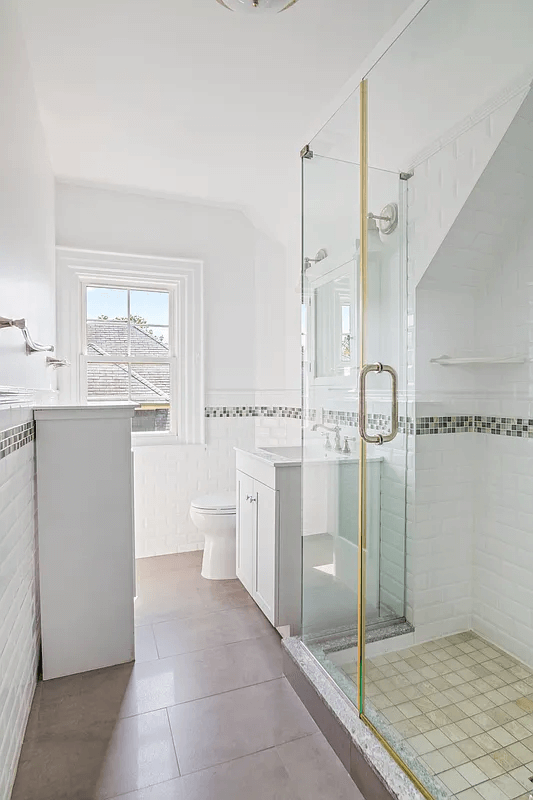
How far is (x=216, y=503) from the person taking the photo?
2936 mm

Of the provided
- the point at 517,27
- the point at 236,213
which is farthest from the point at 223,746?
the point at 236,213

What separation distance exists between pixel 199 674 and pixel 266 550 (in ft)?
1.97

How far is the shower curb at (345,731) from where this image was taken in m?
1.29

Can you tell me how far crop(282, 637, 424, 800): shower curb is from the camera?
1.29 m

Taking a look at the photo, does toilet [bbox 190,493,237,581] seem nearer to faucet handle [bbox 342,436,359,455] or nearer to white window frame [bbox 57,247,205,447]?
white window frame [bbox 57,247,205,447]

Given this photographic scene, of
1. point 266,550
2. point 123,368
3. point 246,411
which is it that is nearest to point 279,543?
point 266,550

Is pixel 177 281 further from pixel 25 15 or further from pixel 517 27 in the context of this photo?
pixel 517 27

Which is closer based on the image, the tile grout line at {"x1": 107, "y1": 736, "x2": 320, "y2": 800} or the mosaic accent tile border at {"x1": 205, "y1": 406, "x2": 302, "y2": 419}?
the tile grout line at {"x1": 107, "y1": 736, "x2": 320, "y2": 800}

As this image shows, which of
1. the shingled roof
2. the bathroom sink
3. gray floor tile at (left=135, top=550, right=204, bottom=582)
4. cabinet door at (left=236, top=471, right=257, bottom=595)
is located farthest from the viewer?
the shingled roof

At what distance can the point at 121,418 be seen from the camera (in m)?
2.09

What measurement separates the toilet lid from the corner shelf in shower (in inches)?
62.5

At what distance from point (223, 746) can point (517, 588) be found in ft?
3.90

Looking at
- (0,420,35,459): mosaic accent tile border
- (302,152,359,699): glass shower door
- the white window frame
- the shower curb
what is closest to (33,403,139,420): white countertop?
(0,420,35,459): mosaic accent tile border

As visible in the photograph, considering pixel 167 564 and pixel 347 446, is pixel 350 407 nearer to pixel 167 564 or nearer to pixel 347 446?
pixel 347 446
